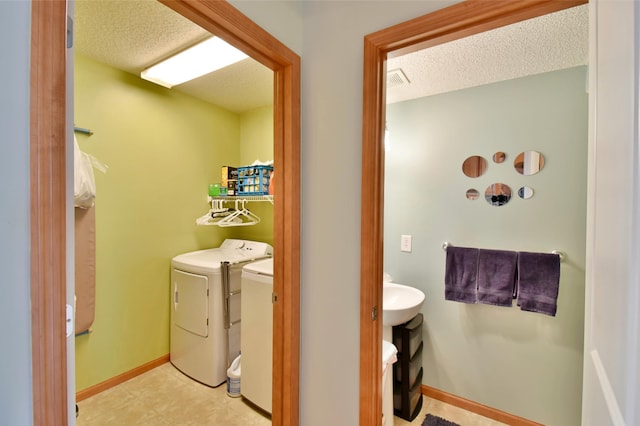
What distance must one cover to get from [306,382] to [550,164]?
200 centimetres

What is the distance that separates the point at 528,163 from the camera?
1814 mm

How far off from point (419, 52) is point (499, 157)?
0.94 m

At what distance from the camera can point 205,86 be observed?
2.41 m

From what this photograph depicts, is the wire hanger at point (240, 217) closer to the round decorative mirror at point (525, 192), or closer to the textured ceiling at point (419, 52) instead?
the textured ceiling at point (419, 52)

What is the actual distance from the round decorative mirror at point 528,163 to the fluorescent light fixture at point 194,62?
201cm

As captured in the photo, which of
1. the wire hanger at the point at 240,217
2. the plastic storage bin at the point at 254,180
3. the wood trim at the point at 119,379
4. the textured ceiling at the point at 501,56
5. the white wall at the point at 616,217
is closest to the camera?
the white wall at the point at 616,217

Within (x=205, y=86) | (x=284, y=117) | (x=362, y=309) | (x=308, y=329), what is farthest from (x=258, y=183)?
(x=362, y=309)

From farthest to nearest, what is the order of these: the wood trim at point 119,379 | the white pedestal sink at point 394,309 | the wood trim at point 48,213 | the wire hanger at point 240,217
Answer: the wire hanger at point 240,217 → the wood trim at point 119,379 → the white pedestal sink at point 394,309 → the wood trim at point 48,213

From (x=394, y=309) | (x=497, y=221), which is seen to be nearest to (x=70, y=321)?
(x=394, y=309)

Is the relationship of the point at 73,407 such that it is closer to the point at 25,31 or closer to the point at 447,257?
the point at 25,31

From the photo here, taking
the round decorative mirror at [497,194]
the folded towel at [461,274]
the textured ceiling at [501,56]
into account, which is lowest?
the folded towel at [461,274]

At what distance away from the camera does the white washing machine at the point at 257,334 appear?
5.98ft

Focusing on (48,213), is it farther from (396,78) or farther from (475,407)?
(475,407)

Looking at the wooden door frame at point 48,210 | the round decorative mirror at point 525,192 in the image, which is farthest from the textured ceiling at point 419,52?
the wooden door frame at point 48,210
